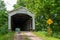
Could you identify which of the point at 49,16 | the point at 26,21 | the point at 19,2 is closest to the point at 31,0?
the point at 26,21

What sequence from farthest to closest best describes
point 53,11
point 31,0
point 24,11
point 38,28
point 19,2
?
point 19,2 < point 31,0 < point 38,28 < point 24,11 < point 53,11

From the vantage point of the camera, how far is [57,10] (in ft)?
127

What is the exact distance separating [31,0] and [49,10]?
18568 mm

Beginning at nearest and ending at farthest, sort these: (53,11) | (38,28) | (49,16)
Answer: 1. (53,11)
2. (49,16)
3. (38,28)

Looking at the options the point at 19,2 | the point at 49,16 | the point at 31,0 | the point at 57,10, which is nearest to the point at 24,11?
the point at 49,16

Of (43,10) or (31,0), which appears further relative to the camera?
(31,0)

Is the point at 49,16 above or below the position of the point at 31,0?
below

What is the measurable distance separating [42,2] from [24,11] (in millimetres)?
6894

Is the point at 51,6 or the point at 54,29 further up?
the point at 51,6

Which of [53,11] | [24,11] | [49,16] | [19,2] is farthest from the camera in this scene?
[19,2]

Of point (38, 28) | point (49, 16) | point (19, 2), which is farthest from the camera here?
point (19, 2)

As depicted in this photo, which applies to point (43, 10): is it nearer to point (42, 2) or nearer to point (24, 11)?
point (42, 2)

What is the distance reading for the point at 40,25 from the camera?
50281mm

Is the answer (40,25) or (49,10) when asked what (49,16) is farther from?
(40,25)
